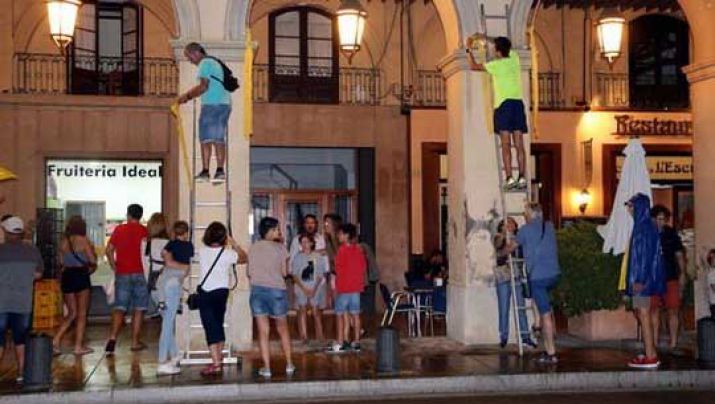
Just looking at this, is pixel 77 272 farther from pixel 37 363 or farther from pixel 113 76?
pixel 113 76

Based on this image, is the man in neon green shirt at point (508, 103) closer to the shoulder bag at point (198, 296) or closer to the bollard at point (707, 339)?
the bollard at point (707, 339)

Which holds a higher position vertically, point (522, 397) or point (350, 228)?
point (350, 228)

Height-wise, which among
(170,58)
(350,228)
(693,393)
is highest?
(170,58)

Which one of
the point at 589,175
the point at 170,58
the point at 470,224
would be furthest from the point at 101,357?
the point at 589,175

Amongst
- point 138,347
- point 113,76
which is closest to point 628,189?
point 138,347

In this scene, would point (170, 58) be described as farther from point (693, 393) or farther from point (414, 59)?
point (693, 393)

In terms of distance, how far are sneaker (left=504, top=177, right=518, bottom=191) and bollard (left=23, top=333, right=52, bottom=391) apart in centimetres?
658

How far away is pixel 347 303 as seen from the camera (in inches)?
525

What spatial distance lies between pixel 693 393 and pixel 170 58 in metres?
13.6

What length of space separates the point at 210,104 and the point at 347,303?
3.23m

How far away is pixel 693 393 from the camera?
11.4 metres

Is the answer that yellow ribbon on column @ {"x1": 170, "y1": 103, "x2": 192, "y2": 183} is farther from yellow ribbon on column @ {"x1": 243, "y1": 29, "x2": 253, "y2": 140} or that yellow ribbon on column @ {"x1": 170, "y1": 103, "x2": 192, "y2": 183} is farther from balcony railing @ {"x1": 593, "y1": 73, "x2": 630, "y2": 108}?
balcony railing @ {"x1": 593, "y1": 73, "x2": 630, "y2": 108}

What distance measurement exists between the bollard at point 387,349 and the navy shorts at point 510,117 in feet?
12.2

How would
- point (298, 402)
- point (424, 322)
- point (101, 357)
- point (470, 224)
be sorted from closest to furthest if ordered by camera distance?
1. point (298, 402)
2. point (101, 357)
3. point (470, 224)
4. point (424, 322)
